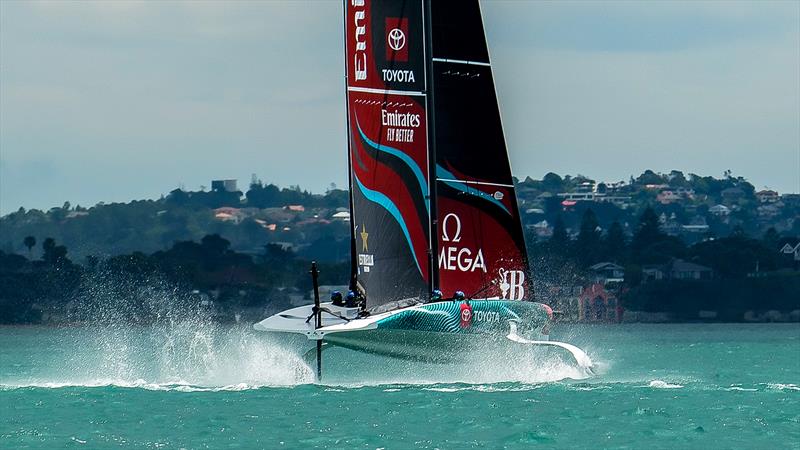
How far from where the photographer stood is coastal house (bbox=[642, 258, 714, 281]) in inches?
5610

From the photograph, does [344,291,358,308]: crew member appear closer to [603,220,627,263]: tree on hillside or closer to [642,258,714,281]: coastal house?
[642,258,714,281]: coastal house

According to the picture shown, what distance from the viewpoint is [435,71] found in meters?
37.5

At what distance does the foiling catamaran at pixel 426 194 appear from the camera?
35.8 m

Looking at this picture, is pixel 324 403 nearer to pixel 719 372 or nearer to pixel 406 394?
pixel 406 394

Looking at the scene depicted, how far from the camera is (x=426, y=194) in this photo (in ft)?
121

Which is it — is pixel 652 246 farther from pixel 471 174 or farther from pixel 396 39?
pixel 396 39

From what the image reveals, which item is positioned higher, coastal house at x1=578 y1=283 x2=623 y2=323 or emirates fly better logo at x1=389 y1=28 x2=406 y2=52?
emirates fly better logo at x1=389 y1=28 x2=406 y2=52

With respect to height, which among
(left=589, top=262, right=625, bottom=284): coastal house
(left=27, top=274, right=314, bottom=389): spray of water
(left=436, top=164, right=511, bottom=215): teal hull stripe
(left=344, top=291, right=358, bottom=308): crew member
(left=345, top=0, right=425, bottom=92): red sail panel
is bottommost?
(left=27, top=274, right=314, bottom=389): spray of water

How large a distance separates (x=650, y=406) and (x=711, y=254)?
111 m

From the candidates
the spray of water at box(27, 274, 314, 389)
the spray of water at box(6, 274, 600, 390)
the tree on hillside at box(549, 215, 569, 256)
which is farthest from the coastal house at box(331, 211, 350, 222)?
the spray of water at box(6, 274, 600, 390)

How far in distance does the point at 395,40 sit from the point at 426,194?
2.91 meters

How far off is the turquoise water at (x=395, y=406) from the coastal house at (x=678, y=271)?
95137 millimetres

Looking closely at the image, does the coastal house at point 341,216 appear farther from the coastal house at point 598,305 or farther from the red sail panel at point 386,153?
the red sail panel at point 386,153

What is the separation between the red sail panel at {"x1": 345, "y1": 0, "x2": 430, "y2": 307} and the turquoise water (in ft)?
7.26
